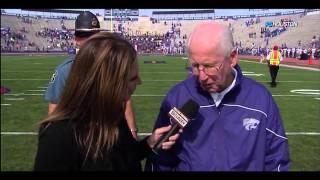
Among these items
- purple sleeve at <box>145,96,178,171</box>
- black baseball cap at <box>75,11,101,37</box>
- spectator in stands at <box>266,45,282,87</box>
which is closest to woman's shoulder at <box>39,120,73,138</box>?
purple sleeve at <box>145,96,178,171</box>

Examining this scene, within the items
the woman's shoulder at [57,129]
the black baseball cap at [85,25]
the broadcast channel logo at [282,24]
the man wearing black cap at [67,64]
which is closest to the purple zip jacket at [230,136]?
the woman's shoulder at [57,129]

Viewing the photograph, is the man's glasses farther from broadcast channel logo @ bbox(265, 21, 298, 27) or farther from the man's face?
broadcast channel logo @ bbox(265, 21, 298, 27)

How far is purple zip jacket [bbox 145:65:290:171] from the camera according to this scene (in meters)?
2.54

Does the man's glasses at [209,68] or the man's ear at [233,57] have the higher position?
the man's ear at [233,57]

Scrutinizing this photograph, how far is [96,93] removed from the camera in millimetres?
2029

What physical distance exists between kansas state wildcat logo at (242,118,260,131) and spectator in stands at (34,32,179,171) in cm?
75

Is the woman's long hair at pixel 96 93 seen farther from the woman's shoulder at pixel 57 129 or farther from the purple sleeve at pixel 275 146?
the purple sleeve at pixel 275 146

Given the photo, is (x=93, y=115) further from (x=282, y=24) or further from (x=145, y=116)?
(x=282, y=24)

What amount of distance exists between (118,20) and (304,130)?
6507 centimetres

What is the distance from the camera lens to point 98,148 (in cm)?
199

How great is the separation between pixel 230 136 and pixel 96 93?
0.87 m

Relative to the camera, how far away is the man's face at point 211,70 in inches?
100
